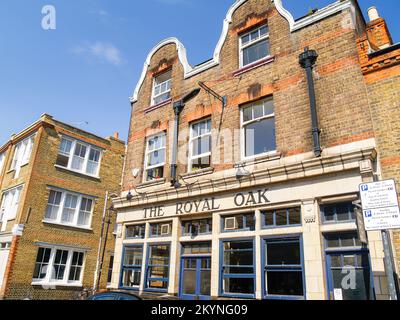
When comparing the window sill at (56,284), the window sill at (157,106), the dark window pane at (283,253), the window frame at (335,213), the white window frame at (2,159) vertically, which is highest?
the white window frame at (2,159)

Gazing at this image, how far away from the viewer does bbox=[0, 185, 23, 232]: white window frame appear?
21.0 metres

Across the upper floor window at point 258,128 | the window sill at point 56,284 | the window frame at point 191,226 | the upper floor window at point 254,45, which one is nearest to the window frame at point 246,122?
the upper floor window at point 258,128

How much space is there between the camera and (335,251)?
8664mm

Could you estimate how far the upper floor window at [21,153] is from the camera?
2231 centimetres

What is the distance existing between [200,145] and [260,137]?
9.24ft

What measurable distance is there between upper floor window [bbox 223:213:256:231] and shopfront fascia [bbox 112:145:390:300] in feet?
0.11

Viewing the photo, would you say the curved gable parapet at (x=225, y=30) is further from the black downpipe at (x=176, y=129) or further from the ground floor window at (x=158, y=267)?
the ground floor window at (x=158, y=267)

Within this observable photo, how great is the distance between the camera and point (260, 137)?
11570 millimetres

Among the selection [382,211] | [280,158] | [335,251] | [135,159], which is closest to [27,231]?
[135,159]

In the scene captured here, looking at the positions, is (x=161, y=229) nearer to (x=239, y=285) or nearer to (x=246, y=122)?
(x=239, y=285)

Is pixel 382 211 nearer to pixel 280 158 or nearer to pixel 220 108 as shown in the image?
pixel 280 158

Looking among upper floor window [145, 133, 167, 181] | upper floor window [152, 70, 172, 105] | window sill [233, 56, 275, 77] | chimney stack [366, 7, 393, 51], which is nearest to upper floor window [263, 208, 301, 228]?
window sill [233, 56, 275, 77]

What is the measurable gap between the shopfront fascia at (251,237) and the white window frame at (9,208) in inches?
427

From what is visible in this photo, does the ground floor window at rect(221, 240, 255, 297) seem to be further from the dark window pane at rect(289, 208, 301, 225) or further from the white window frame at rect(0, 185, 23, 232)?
the white window frame at rect(0, 185, 23, 232)
